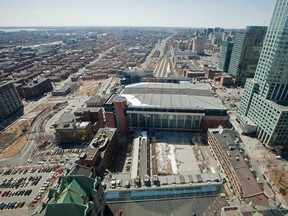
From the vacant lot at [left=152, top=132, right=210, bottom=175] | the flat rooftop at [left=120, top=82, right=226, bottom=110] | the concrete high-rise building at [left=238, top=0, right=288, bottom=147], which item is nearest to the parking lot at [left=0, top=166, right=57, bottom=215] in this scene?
the vacant lot at [left=152, top=132, right=210, bottom=175]

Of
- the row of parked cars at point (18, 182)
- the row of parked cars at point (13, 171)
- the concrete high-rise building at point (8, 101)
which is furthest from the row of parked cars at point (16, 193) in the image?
the concrete high-rise building at point (8, 101)

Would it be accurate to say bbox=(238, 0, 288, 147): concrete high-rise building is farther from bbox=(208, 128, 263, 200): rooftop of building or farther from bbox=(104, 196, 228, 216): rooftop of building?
bbox=(104, 196, 228, 216): rooftop of building

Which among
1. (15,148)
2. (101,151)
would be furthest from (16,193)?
(101,151)

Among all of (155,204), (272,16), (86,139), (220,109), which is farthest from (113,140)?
(272,16)

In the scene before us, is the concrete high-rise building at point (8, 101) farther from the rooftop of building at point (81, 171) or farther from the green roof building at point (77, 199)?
the green roof building at point (77, 199)

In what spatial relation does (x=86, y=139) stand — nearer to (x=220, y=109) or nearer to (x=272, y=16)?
(x=220, y=109)

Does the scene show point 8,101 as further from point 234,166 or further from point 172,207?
point 234,166
